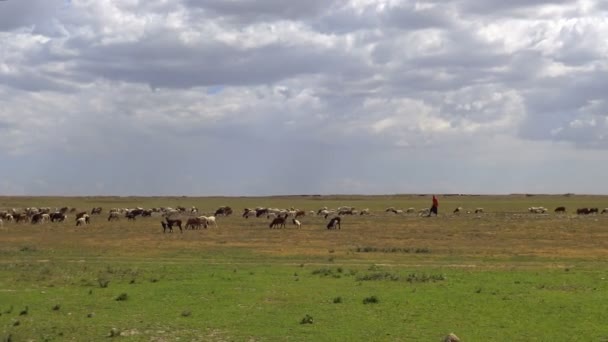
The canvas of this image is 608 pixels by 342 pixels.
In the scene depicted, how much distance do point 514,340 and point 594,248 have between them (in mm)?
24310

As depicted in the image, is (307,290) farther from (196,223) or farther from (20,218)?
(20,218)

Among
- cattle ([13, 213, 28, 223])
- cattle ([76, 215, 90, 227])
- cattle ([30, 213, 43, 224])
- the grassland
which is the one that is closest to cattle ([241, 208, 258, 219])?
cattle ([76, 215, 90, 227])

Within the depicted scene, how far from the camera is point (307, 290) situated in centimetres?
Answer: 2070

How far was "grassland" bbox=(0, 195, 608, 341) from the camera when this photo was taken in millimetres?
15258

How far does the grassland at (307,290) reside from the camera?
1526cm

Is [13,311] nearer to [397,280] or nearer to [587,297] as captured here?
[397,280]

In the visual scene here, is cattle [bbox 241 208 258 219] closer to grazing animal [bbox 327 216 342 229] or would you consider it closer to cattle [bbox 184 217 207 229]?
cattle [bbox 184 217 207 229]

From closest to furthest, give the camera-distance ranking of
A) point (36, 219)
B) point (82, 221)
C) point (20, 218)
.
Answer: point (82, 221) < point (36, 219) < point (20, 218)

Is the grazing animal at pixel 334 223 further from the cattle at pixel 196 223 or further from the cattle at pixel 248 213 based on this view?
the cattle at pixel 248 213

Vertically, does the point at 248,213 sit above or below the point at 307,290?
above

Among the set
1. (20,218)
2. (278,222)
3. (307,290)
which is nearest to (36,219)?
(20,218)

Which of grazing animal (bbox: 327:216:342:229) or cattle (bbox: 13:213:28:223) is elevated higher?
grazing animal (bbox: 327:216:342:229)

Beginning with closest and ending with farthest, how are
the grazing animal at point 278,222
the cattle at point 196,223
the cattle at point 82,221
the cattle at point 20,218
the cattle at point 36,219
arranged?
the grazing animal at point 278,222 < the cattle at point 196,223 < the cattle at point 82,221 < the cattle at point 36,219 < the cattle at point 20,218

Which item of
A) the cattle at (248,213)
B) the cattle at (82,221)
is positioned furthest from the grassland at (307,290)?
the cattle at (248,213)
